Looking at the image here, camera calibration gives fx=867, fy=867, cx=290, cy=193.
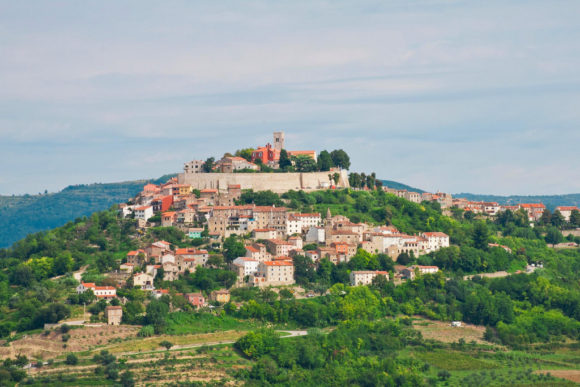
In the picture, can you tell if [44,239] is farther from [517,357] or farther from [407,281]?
[517,357]

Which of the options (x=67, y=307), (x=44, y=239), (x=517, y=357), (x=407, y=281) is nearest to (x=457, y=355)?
(x=517, y=357)

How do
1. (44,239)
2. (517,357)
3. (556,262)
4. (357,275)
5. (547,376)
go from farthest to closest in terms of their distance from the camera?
(556,262), (44,239), (357,275), (517,357), (547,376)

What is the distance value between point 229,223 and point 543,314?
Result: 29.1 metres

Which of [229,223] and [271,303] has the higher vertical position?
[229,223]

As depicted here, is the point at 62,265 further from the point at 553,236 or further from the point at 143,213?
the point at 553,236

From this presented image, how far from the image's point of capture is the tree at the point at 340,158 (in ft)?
328

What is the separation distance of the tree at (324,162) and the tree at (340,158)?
5.77ft

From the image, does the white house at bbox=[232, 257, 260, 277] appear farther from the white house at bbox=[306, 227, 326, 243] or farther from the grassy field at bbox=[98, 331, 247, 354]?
the grassy field at bbox=[98, 331, 247, 354]

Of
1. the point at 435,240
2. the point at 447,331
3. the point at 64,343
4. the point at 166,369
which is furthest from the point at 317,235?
the point at 64,343

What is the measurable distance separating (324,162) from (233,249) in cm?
2659

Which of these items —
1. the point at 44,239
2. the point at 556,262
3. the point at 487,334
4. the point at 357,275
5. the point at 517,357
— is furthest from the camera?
the point at 556,262

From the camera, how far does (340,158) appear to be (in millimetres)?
99812

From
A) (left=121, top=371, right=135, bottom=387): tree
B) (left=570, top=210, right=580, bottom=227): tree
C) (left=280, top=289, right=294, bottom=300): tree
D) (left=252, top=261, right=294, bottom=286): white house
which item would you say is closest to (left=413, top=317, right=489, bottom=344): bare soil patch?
(left=280, top=289, right=294, bottom=300): tree

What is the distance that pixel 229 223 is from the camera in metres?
81.1
